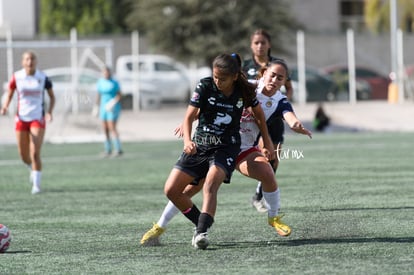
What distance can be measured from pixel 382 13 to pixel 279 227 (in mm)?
40593

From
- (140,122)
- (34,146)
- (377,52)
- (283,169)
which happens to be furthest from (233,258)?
(377,52)

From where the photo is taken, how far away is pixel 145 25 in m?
39.0

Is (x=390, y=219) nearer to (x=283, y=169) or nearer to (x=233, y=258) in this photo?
(x=233, y=258)

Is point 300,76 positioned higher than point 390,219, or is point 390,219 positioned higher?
point 300,76

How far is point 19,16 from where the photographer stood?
45.3 meters

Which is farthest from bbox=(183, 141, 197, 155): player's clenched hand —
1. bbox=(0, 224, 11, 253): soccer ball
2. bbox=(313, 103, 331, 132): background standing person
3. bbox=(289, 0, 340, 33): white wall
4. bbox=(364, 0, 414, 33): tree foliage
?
bbox=(289, 0, 340, 33): white wall

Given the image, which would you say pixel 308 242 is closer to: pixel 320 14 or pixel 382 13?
pixel 382 13

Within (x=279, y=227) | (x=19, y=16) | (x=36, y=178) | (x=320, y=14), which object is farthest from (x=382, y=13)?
(x=279, y=227)

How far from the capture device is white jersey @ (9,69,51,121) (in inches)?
578

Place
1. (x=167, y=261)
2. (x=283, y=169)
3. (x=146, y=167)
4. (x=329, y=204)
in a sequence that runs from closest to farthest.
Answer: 1. (x=167, y=261)
2. (x=329, y=204)
3. (x=283, y=169)
4. (x=146, y=167)

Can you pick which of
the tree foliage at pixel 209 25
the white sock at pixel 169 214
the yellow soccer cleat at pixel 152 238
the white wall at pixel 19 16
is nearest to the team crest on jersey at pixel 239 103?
the white sock at pixel 169 214

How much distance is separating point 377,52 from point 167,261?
34.0 m

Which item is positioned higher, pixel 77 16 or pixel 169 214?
pixel 77 16

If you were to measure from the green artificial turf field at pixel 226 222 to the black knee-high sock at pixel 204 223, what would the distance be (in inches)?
7.6
